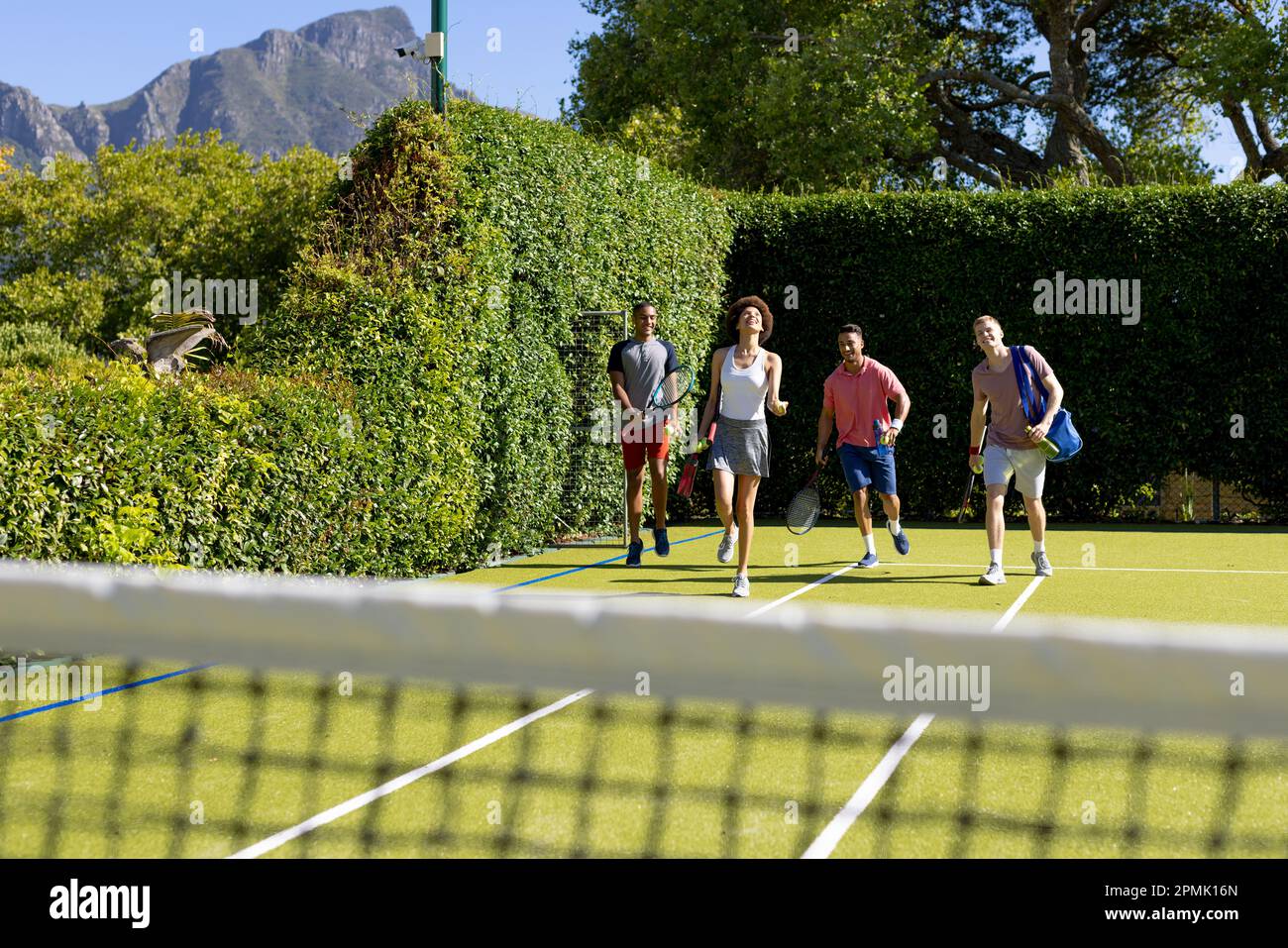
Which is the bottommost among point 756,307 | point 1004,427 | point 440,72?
point 1004,427

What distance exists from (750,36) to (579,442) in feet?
55.3

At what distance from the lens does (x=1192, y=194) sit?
1678cm

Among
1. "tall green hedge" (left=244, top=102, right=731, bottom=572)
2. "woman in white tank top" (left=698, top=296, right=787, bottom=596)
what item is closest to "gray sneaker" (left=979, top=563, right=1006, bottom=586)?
"woman in white tank top" (left=698, top=296, right=787, bottom=596)

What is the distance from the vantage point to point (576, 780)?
220 inches

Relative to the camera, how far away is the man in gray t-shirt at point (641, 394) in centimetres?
1202

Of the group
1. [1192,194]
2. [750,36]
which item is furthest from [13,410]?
[750,36]

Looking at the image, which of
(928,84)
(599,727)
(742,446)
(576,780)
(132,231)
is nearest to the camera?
(576,780)

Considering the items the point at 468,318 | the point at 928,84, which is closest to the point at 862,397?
the point at 468,318

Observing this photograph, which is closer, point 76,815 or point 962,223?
point 76,815

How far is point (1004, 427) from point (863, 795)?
5908 millimetres

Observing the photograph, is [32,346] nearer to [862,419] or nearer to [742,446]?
[862,419]

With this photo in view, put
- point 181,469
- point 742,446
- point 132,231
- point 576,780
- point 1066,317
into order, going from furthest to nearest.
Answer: point 132,231 < point 1066,317 < point 742,446 < point 181,469 < point 576,780

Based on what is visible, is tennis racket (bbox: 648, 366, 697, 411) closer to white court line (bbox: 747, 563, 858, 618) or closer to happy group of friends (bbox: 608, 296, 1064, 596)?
happy group of friends (bbox: 608, 296, 1064, 596)
